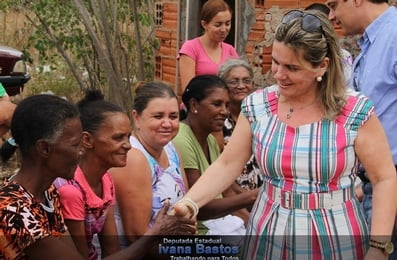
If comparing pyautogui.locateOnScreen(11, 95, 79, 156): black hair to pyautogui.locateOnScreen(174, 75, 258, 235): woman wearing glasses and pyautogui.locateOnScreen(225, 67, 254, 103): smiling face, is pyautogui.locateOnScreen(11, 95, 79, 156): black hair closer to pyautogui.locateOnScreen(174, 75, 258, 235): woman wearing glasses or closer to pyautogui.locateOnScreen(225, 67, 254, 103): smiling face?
pyautogui.locateOnScreen(174, 75, 258, 235): woman wearing glasses

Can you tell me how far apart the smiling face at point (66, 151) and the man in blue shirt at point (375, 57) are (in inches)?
54.0

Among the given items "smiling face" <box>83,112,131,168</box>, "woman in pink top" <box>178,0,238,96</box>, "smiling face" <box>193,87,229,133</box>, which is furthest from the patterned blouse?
"woman in pink top" <box>178,0,238,96</box>

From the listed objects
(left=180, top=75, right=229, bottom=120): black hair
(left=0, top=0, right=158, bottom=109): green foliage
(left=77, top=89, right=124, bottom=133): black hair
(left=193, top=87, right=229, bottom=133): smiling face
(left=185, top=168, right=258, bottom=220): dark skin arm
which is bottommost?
(left=0, top=0, right=158, bottom=109): green foliage

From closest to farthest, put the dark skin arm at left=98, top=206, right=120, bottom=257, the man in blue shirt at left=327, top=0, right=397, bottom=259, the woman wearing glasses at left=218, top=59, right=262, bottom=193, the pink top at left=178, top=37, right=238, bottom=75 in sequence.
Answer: the dark skin arm at left=98, top=206, right=120, bottom=257 < the man in blue shirt at left=327, top=0, right=397, bottom=259 < the woman wearing glasses at left=218, top=59, right=262, bottom=193 < the pink top at left=178, top=37, right=238, bottom=75

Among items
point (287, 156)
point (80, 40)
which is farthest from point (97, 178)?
point (80, 40)

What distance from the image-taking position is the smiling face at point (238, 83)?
4867 millimetres

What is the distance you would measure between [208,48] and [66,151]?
3.17 meters

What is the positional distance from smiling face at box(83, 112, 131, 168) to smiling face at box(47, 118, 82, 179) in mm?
464

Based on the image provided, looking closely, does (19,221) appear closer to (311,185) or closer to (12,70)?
(311,185)

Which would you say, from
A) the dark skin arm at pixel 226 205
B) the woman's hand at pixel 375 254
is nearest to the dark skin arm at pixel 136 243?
the dark skin arm at pixel 226 205

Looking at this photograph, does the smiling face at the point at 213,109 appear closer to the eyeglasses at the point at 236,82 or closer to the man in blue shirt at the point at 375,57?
the eyeglasses at the point at 236,82

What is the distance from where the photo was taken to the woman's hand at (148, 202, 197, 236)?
9.95ft

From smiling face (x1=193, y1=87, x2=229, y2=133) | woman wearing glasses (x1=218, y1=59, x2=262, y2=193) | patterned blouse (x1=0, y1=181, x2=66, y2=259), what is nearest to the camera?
patterned blouse (x1=0, y1=181, x2=66, y2=259)

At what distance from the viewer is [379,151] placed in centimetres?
275
